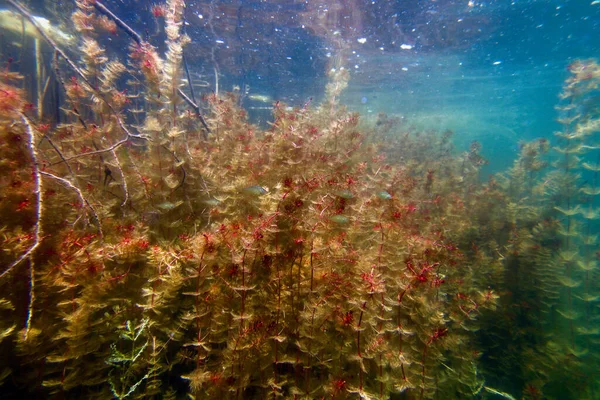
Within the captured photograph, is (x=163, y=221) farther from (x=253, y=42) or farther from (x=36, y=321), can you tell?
(x=253, y=42)

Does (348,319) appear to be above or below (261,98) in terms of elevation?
below

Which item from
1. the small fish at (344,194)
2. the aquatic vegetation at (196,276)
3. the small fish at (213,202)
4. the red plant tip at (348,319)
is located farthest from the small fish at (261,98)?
the red plant tip at (348,319)

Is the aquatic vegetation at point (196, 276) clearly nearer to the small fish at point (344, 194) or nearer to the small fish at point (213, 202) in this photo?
the small fish at point (344, 194)

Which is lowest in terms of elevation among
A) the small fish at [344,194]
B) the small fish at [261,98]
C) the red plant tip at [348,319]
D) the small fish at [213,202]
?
the red plant tip at [348,319]

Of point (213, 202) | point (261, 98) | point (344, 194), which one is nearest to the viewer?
point (344, 194)

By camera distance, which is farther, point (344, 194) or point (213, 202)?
point (213, 202)

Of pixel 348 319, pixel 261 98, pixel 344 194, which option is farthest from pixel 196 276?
pixel 261 98

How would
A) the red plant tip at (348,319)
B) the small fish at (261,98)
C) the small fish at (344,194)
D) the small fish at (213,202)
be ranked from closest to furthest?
the red plant tip at (348,319)
the small fish at (344,194)
the small fish at (213,202)
the small fish at (261,98)

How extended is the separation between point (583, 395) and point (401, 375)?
7.18 metres

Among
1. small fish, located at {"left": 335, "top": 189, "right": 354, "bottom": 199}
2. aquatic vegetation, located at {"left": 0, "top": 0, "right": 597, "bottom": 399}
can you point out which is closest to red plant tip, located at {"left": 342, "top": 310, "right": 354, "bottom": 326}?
aquatic vegetation, located at {"left": 0, "top": 0, "right": 597, "bottom": 399}

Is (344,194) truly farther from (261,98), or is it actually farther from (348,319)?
(261,98)

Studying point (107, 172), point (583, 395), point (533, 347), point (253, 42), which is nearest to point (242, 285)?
point (107, 172)

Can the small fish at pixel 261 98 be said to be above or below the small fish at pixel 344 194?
above

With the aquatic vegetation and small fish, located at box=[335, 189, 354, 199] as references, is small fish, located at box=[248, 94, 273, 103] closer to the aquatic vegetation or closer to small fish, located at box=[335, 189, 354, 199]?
the aquatic vegetation
